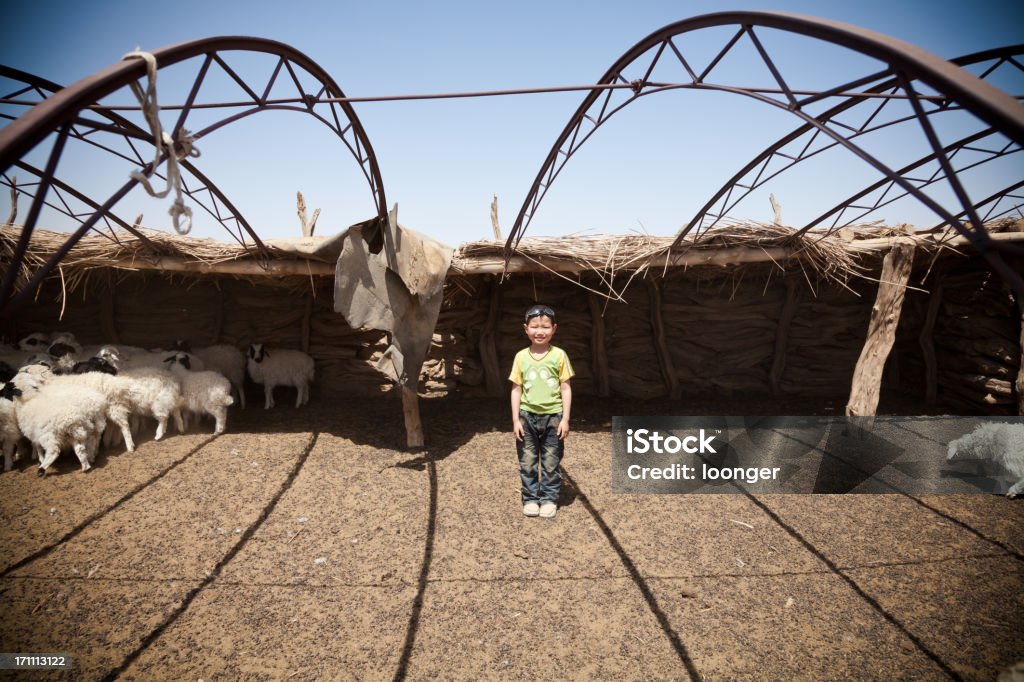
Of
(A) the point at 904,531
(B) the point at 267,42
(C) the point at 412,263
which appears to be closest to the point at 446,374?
(C) the point at 412,263

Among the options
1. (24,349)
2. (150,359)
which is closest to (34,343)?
(24,349)

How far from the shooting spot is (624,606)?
3.28 metres

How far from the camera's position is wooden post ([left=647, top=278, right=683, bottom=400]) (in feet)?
27.2

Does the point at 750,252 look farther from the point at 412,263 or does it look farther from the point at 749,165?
the point at 412,263

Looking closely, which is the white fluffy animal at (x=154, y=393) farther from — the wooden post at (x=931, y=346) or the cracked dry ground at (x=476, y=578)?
the wooden post at (x=931, y=346)

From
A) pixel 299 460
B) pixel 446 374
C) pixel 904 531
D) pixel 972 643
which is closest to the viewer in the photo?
pixel 972 643

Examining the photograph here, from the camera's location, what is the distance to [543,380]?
427 cm

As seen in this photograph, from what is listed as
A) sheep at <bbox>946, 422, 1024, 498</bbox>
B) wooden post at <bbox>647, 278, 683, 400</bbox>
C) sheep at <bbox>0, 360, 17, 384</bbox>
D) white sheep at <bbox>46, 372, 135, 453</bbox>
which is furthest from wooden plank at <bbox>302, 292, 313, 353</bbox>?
sheep at <bbox>946, 422, 1024, 498</bbox>

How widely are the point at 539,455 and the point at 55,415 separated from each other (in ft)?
17.0

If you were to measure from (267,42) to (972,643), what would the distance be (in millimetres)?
6381

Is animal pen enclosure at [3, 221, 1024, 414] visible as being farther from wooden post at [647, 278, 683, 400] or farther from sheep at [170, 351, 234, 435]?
sheep at [170, 351, 234, 435]

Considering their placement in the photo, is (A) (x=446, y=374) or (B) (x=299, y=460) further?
(A) (x=446, y=374)

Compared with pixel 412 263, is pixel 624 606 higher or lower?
lower

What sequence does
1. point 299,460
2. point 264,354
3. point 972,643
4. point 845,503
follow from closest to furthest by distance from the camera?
point 972,643 < point 845,503 < point 299,460 < point 264,354
